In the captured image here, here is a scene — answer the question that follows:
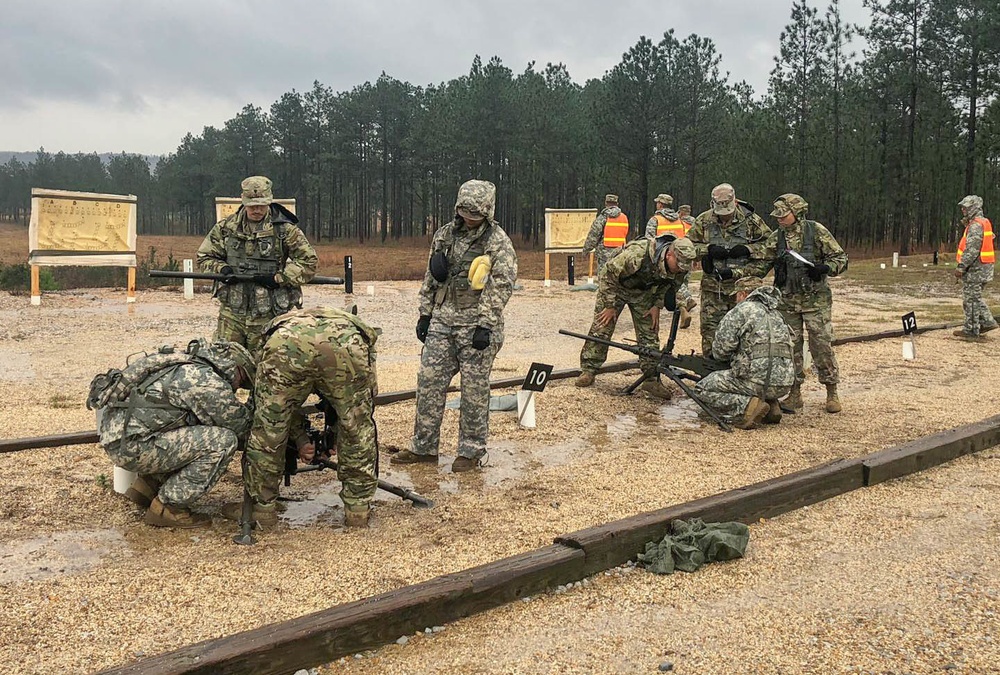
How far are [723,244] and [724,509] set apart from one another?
387cm

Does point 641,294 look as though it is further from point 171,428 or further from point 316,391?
point 171,428

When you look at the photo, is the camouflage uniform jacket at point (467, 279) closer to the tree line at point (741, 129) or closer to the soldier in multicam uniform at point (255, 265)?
the soldier in multicam uniform at point (255, 265)

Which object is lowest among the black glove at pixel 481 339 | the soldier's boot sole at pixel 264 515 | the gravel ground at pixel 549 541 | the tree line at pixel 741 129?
the gravel ground at pixel 549 541

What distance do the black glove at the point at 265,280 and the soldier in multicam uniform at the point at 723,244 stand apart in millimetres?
3699

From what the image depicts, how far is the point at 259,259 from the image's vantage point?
254 inches

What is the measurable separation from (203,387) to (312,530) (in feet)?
3.08

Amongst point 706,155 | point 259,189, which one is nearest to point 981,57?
point 706,155

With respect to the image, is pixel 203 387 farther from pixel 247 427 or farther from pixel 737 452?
pixel 737 452

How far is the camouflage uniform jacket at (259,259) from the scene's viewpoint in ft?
21.0

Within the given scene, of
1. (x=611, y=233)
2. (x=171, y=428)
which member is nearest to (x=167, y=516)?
(x=171, y=428)

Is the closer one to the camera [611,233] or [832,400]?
[832,400]

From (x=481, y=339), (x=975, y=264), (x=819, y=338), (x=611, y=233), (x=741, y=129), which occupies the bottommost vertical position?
(x=819, y=338)

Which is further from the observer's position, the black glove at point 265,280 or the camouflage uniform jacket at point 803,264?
the camouflage uniform jacket at point 803,264

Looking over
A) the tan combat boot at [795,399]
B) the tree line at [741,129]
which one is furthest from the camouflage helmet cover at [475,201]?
the tree line at [741,129]
